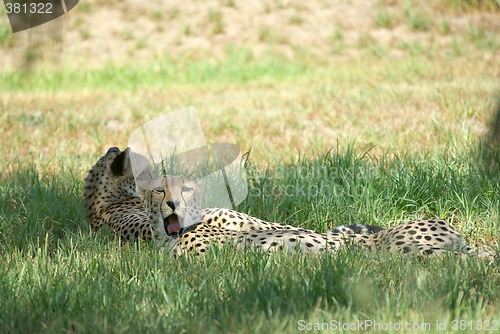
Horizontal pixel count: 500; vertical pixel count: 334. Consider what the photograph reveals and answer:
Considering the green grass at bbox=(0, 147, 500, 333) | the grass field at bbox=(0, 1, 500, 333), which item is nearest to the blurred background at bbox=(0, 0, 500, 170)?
the grass field at bbox=(0, 1, 500, 333)

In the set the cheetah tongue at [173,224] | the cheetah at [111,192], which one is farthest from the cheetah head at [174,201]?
the cheetah at [111,192]

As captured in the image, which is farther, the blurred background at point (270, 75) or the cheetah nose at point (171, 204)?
the blurred background at point (270, 75)

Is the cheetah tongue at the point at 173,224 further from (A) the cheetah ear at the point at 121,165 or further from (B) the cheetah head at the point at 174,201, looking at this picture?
(A) the cheetah ear at the point at 121,165

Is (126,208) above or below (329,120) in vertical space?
above

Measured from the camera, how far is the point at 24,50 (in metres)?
3.00

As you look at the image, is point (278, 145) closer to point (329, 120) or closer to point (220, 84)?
point (329, 120)

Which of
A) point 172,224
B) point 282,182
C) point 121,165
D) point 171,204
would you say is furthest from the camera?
point 282,182

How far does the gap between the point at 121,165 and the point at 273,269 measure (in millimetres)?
1765

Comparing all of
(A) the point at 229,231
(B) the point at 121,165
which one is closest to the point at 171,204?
(A) the point at 229,231

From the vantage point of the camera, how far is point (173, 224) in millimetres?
4852

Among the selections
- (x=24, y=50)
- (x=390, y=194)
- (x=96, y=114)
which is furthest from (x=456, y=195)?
(x=96, y=114)

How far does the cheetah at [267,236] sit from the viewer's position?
461cm

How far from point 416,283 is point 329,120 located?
5104mm

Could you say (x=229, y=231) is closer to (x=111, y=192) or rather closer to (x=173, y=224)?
(x=173, y=224)
